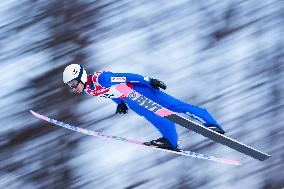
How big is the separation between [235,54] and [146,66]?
61.4 inches

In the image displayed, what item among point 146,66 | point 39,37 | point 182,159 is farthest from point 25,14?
point 182,159

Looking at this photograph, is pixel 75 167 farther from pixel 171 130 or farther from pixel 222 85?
pixel 222 85

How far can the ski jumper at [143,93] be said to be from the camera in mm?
7973

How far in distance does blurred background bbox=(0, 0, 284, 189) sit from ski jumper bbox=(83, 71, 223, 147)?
157 cm

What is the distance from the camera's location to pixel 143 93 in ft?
26.8

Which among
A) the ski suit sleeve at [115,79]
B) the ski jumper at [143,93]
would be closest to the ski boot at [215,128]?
the ski jumper at [143,93]

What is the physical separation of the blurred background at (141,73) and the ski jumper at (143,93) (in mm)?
1571

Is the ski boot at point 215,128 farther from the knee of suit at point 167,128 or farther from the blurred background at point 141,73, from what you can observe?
the blurred background at point 141,73

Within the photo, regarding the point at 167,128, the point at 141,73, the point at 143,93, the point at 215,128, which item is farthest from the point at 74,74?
the point at 141,73

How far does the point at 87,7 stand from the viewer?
11.7 metres

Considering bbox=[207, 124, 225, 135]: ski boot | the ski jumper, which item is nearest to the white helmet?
the ski jumper

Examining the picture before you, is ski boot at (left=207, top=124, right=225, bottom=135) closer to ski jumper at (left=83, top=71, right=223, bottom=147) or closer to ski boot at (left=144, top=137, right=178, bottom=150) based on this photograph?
ski jumper at (left=83, top=71, right=223, bottom=147)

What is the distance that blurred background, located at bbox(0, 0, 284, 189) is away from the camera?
987 cm

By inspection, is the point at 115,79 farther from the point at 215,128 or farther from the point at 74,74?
the point at 215,128
